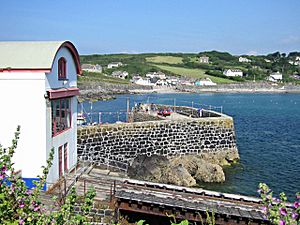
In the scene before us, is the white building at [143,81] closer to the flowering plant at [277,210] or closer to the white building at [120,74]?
the white building at [120,74]

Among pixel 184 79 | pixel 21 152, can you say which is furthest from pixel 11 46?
pixel 184 79

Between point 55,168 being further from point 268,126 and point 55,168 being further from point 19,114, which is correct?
point 268,126

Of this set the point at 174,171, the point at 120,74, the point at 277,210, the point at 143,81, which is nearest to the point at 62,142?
the point at 174,171

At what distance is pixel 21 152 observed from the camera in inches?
567

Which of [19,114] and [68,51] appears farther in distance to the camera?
[68,51]

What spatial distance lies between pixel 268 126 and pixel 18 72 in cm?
4426

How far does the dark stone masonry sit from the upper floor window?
255 inches

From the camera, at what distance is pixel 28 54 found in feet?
48.4

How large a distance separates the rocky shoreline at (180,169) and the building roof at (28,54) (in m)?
9.33

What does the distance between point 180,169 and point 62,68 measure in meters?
10.3

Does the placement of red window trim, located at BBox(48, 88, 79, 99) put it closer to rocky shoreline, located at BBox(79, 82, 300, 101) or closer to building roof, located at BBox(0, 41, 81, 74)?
building roof, located at BBox(0, 41, 81, 74)

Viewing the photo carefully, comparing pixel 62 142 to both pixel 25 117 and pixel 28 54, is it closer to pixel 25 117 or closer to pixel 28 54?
pixel 25 117

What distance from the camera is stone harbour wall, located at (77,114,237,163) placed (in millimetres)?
22819

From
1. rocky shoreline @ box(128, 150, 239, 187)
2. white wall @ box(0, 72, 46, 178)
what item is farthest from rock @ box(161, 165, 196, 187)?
white wall @ box(0, 72, 46, 178)
